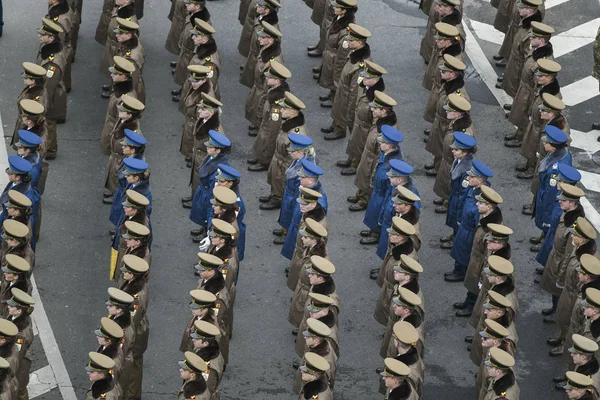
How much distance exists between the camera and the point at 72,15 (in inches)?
1296

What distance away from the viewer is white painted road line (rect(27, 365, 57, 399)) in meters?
26.2

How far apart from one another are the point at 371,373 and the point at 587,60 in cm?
1117

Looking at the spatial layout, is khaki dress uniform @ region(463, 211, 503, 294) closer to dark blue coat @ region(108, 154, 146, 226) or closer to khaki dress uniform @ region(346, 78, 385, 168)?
khaki dress uniform @ region(346, 78, 385, 168)

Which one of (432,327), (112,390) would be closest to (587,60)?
(432,327)

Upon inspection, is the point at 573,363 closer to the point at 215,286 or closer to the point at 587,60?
the point at 215,286

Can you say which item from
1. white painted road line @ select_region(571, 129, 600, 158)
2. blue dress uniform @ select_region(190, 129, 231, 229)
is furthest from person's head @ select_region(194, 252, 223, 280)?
white painted road line @ select_region(571, 129, 600, 158)

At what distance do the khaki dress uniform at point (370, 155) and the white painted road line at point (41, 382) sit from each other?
6.74 meters

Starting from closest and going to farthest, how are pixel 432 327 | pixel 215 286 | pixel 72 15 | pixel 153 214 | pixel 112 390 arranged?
pixel 112 390
pixel 215 286
pixel 432 327
pixel 153 214
pixel 72 15

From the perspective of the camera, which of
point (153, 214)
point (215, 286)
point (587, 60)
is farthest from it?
point (587, 60)

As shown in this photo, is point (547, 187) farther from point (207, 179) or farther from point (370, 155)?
point (207, 179)

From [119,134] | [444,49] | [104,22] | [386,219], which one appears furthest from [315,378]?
[104,22]

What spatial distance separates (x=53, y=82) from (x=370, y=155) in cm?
604

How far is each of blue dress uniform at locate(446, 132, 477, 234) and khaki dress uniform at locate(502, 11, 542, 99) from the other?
4152 mm

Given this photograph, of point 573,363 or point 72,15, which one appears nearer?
point 573,363
